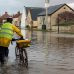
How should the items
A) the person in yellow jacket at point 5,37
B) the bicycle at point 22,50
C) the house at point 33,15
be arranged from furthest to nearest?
the house at point 33,15
the bicycle at point 22,50
the person in yellow jacket at point 5,37

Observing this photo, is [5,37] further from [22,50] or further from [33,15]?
[33,15]

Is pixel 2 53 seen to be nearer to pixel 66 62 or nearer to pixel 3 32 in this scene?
pixel 3 32

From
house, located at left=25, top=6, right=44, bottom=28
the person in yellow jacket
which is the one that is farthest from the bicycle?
house, located at left=25, top=6, right=44, bottom=28

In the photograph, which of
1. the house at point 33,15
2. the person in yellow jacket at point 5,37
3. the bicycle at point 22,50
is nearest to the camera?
the person in yellow jacket at point 5,37

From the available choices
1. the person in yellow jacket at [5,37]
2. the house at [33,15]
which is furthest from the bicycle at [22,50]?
the house at [33,15]

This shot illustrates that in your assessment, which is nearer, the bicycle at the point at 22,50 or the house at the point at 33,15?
the bicycle at the point at 22,50

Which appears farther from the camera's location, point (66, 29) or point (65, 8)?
point (65, 8)

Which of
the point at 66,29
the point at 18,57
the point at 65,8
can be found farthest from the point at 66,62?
the point at 65,8

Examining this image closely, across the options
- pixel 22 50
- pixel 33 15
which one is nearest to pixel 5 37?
pixel 22 50

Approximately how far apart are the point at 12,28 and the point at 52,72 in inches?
106

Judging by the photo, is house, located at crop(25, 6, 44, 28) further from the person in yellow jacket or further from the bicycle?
the person in yellow jacket

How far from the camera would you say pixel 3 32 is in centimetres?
1391

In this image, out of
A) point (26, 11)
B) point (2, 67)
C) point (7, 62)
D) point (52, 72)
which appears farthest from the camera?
point (26, 11)

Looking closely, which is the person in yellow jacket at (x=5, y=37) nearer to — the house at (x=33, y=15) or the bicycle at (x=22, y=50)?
the bicycle at (x=22, y=50)
